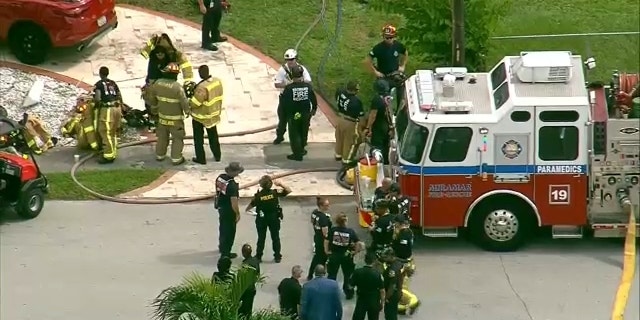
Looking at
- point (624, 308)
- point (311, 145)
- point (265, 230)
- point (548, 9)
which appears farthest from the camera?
point (548, 9)

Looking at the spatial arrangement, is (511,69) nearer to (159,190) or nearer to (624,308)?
(624,308)

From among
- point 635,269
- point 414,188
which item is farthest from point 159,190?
point 635,269

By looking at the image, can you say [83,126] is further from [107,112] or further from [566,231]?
[566,231]

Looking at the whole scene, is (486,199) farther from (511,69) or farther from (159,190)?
(159,190)

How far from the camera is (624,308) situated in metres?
17.8

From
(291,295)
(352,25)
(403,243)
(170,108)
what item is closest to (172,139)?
(170,108)

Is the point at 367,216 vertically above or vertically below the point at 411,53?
below

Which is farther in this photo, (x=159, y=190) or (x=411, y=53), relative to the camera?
(x=411, y=53)

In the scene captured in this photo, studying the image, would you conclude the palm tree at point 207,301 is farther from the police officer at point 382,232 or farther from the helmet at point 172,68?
the helmet at point 172,68

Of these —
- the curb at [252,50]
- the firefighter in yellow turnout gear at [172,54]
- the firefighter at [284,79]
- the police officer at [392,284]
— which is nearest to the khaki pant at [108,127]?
the firefighter in yellow turnout gear at [172,54]

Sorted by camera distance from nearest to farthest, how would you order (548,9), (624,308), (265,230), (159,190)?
(624,308) < (265,230) < (159,190) < (548,9)

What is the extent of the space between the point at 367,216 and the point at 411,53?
5.73m

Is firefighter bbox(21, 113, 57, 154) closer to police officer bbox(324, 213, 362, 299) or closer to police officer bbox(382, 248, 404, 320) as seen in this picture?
police officer bbox(324, 213, 362, 299)

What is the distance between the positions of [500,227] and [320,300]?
401cm
